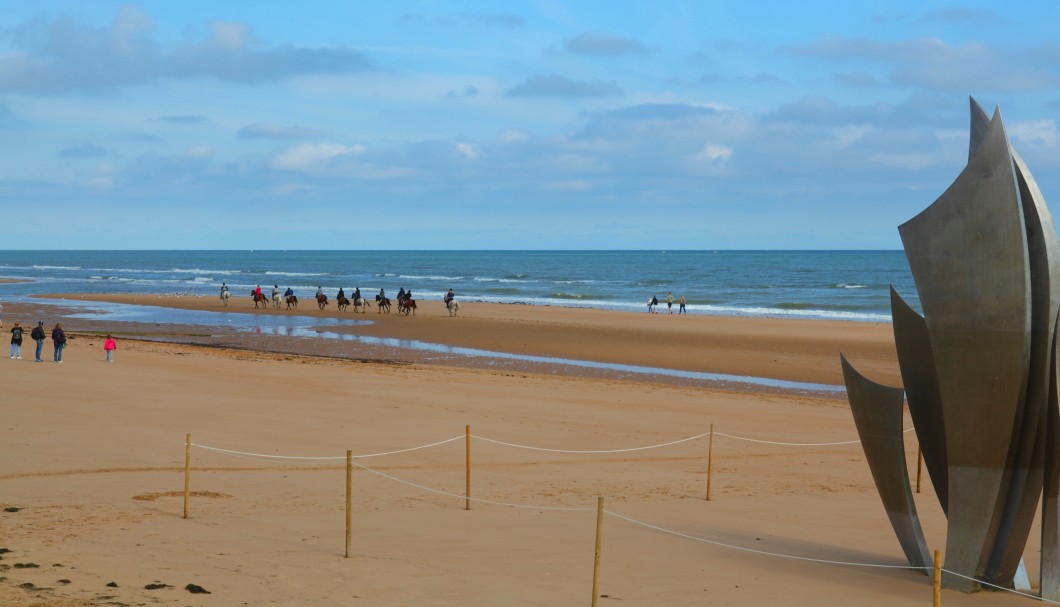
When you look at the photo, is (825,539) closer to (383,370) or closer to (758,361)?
(383,370)

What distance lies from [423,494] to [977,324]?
23.8 feet

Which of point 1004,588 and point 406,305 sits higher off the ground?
point 406,305

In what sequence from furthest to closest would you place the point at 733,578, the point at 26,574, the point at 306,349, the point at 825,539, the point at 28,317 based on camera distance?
the point at 28,317, the point at 306,349, the point at 825,539, the point at 733,578, the point at 26,574

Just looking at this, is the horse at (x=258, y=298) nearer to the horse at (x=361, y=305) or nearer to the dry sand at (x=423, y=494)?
the horse at (x=361, y=305)

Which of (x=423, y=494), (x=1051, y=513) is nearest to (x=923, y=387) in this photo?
(x=1051, y=513)

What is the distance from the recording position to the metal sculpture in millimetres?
9109

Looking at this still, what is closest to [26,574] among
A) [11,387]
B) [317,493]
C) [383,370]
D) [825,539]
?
[317,493]

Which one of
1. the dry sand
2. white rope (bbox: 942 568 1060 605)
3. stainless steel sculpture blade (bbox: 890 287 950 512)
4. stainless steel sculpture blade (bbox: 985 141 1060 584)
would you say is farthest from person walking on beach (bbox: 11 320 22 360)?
stainless steel sculpture blade (bbox: 985 141 1060 584)

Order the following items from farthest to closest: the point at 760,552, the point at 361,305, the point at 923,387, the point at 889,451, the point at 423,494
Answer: the point at 361,305 → the point at 423,494 → the point at 760,552 → the point at 923,387 → the point at 889,451

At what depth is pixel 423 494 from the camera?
13484 millimetres

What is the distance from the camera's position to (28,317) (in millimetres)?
46812

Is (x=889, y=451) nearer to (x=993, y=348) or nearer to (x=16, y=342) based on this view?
(x=993, y=348)

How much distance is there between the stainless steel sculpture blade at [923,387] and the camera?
33.5ft

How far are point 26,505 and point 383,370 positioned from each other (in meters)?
15.9
